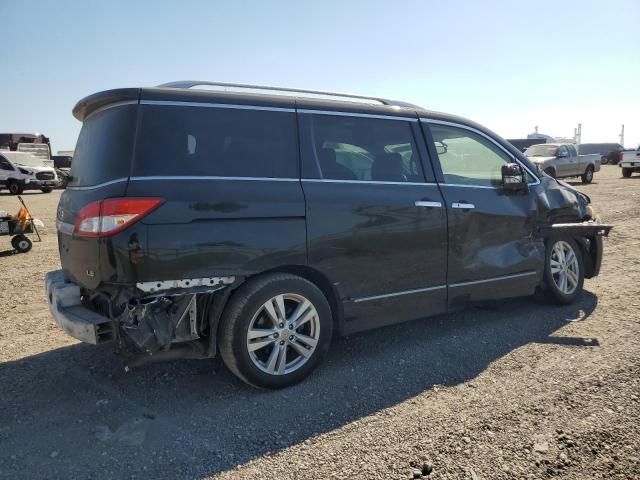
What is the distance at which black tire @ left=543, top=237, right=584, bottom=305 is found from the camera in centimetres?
509

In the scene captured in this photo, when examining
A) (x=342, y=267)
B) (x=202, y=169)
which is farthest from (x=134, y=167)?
(x=342, y=267)

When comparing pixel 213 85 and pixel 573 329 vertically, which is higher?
pixel 213 85

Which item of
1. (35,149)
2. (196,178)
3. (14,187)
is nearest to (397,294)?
(196,178)

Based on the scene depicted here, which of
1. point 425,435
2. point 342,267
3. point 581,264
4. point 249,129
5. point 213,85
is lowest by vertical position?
point 425,435

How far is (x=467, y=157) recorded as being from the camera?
4.69 metres

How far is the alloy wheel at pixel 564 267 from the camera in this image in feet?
17.1

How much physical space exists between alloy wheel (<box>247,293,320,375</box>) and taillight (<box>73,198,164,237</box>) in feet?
3.25

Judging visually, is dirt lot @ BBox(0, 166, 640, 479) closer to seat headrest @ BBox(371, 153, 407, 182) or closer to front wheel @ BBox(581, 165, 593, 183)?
seat headrest @ BBox(371, 153, 407, 182)

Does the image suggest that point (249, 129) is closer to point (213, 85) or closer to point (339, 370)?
point (213, 85)

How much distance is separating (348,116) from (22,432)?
3098 millimetres

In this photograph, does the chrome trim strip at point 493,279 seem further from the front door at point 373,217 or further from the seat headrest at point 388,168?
the seat headrest at point 388,168

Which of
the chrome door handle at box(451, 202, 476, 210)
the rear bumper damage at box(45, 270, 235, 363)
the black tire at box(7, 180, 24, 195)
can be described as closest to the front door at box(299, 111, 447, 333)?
the chrome door handle at box(451, 202, 476, 210)

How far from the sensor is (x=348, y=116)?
400 centimetres

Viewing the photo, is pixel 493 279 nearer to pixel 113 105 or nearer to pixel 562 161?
pixel 113 105
